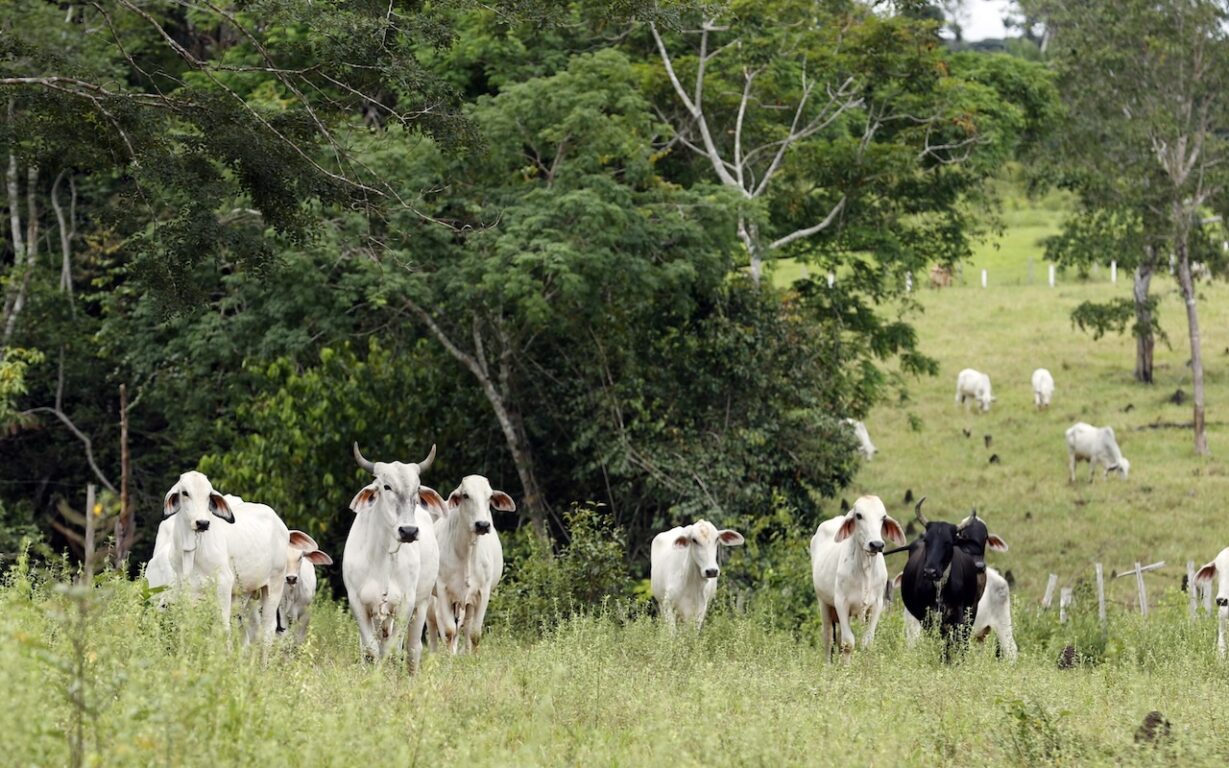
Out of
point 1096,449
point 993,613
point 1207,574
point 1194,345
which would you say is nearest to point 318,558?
point 993,613

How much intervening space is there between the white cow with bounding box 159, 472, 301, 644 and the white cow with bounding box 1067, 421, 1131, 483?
2027 centimetres

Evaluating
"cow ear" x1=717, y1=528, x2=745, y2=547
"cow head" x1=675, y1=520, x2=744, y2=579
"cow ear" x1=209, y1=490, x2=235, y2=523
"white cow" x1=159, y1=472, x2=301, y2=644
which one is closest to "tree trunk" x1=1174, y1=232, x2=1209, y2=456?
"cow ear" x1=717, y1=528, x2=745, y2=547

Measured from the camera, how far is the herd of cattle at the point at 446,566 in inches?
486

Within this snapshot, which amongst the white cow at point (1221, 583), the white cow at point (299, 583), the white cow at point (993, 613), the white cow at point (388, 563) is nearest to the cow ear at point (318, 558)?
the white cow at point (299, 583)

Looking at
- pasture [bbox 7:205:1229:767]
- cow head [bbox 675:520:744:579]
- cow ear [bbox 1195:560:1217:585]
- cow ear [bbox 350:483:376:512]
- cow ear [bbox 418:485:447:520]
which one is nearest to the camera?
pasture [bbox 7:205:1229:767]

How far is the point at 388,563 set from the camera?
40.7 ft

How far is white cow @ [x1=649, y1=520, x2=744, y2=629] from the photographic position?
50.2 feet

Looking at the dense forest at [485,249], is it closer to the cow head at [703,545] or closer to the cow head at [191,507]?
the cow head at [191,507]

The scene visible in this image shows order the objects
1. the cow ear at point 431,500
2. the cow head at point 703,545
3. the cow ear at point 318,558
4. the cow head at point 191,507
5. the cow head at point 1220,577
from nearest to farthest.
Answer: the cow head at point 191,507 < the cow ear at point 431,500 < the cow ear at point 318,558 < the cow head at point 703,545 < the cow head at point 1220,577

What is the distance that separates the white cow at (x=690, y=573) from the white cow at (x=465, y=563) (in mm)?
1659

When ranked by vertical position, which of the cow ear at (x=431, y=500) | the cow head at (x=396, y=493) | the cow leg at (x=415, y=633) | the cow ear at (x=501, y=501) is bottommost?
the cow leg at (x=415, y=633)

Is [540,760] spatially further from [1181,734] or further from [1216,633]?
[1216,633]

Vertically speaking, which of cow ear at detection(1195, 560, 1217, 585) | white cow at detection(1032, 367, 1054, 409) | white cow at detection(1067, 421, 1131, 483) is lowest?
white cow at detection(1067, 421, 1131, 483)

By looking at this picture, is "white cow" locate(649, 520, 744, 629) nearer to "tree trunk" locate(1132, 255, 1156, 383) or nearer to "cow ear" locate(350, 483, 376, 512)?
"cow ear" locate(350, 483, 376, 512)
